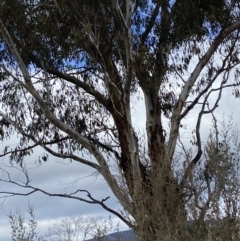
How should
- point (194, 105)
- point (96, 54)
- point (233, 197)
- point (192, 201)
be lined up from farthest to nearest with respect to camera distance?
point (194, 105) < point (96, 54) < point (192, 201) < point (233, 197)

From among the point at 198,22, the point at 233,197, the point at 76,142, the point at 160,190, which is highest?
the point at 198,22

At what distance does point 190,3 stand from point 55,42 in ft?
7.76

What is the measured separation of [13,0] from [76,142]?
3193 millimetres

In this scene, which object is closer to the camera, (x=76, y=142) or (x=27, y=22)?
A: (x=27, y=22)

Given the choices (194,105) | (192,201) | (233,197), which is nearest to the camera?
(233,197)

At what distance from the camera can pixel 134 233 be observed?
10.2 metres

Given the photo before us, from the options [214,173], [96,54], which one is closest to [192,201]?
[214,173]

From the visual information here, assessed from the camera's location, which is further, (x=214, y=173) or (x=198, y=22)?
(x=198, y=22)

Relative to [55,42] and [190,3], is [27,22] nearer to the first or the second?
[55,42]

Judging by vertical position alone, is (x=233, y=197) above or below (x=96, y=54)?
below

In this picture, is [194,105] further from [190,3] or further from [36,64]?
[36,64]

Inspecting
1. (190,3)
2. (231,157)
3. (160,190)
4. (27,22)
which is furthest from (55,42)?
(231,157)

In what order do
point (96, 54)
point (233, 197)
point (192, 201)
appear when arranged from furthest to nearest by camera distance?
Result: point (96, 54) < point (192, 201) < point (233, 197)

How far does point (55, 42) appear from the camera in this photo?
1143 cm
